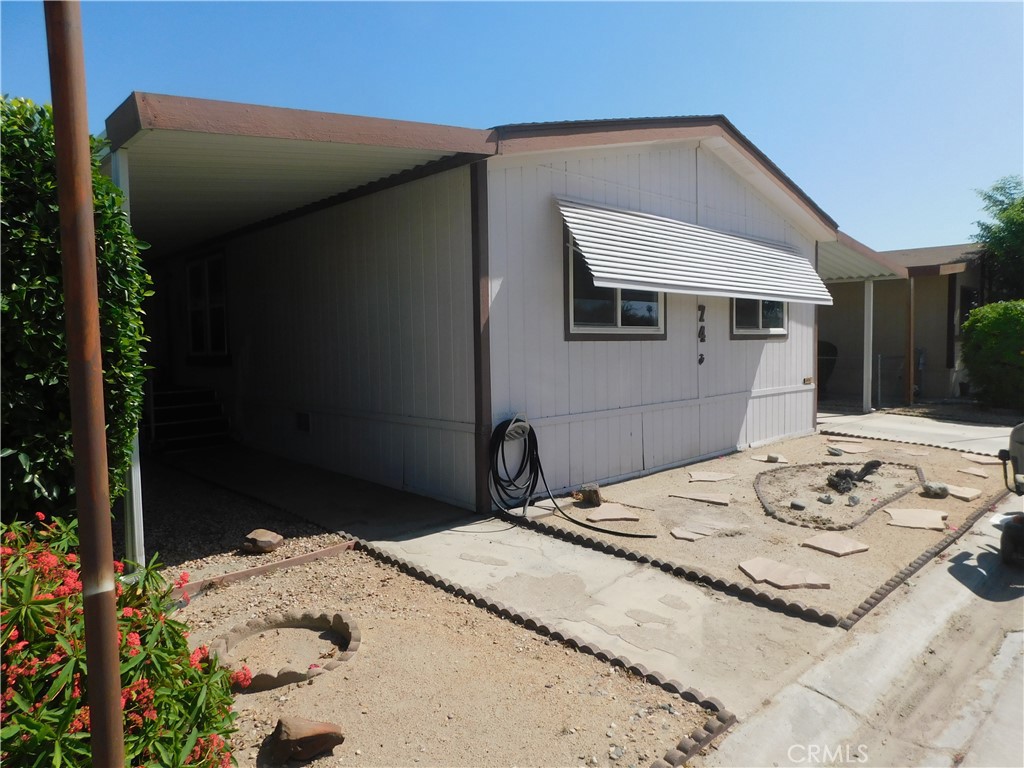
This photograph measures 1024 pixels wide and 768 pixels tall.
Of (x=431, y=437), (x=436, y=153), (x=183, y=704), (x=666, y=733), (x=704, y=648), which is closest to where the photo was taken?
(x=183, y=704)

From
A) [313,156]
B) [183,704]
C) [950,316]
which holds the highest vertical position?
[313,156]

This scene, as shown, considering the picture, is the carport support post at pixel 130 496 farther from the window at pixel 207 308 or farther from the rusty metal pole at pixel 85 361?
the window at pixel 207 308

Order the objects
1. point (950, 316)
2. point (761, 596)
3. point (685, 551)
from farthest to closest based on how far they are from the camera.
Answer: point (950, 316) < point (685, 551) < point (761, 596)

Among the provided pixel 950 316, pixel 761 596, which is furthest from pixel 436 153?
pixel 950 316

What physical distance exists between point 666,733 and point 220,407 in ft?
27.5

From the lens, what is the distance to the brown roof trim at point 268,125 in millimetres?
3412

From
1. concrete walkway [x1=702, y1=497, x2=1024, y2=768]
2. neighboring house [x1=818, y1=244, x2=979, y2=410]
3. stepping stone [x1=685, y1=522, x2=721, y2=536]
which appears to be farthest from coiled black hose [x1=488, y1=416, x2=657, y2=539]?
neighboring house [x1=818, y1=244, x2=979, y2=410]

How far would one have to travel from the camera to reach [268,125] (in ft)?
12.5

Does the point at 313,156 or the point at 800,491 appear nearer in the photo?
the point at 313,156

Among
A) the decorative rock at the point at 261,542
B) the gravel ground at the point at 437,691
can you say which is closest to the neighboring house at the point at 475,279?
the decorative rock at the point at 261,542

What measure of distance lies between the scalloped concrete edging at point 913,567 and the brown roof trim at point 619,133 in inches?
152

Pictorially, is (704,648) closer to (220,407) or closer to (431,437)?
(431,437)

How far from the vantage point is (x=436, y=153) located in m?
4.94

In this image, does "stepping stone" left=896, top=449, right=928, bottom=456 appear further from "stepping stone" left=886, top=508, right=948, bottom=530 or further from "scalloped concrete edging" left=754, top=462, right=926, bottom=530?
"stepping stone" left=886, top=508, right=948, bottom=530
